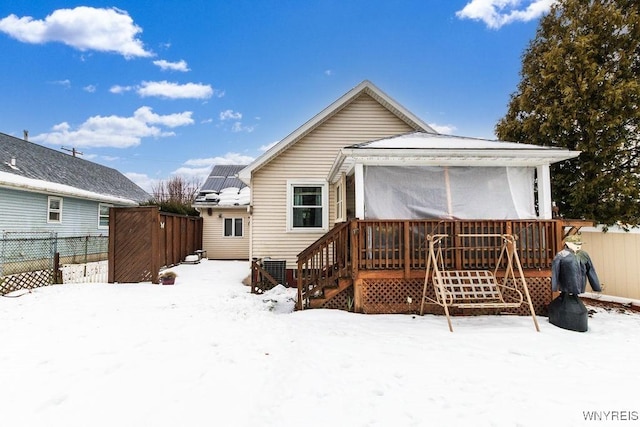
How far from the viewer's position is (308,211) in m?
9.83

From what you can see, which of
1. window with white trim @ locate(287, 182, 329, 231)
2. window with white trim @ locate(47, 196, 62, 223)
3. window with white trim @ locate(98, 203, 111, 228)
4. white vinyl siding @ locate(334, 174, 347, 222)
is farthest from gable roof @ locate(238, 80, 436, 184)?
window with white trim @ locate(98, 203, 111, 228)

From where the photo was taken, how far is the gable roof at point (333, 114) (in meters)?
9.55

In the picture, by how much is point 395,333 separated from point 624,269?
6286 mm

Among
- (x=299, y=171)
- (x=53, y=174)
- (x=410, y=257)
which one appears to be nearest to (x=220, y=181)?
(x=53, y=174)

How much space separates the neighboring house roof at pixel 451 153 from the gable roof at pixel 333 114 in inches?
128

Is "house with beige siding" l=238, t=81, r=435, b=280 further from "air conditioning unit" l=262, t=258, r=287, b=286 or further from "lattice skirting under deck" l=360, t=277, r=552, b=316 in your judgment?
"lattice skirting under deck" l=360, t=277, r=552, b=316

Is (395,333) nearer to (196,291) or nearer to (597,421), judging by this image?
(597,421)

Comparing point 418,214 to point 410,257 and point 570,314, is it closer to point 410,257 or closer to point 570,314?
point 410,257

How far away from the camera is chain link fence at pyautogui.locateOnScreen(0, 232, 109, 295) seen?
8164 millimetres

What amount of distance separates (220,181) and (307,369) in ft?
52.4

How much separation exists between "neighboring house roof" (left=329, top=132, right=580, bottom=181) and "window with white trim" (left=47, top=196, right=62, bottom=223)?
13659 millimetres

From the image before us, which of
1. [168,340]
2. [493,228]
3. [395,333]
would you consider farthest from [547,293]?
[168,340]

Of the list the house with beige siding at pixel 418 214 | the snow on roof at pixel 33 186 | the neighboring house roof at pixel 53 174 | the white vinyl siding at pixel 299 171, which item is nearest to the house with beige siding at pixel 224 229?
the snow on roof at pixel 33 186

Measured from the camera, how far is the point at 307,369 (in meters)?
3.67
